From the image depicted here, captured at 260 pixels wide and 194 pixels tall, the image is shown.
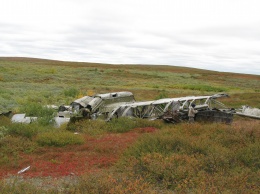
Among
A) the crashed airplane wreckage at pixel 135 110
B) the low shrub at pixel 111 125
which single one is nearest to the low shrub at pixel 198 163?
the low shrub at pixel 111 125

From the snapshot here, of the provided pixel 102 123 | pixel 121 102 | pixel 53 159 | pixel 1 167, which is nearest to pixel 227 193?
pixel 53 159

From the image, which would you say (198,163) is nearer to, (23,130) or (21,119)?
(23,130)

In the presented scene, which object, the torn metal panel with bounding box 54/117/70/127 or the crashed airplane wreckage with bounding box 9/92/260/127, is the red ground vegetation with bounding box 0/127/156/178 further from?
the crashed airplane wreckage with bounding box 9/92/260/127

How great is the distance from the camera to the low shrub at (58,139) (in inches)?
434

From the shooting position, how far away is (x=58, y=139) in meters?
11.1

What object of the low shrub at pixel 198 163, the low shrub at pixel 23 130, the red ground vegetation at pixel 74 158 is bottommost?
the red ground vegetation at pixel 74 158

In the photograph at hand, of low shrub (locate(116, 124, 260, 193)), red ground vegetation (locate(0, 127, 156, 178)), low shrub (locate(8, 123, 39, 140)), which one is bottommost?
red ground vegetation (locate(0, 127, 156, 178))

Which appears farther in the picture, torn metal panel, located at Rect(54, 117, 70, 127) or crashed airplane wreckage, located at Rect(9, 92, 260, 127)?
crashed airplane wreckage, located at Rect(9, 92, 260, 127)

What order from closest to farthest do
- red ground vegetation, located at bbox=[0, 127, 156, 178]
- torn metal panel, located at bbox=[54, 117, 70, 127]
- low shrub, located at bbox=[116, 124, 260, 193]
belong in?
low shrub, located at bbox=[116, 124, 260, 193]
red ground vegetation, located at bbox=[0, 127, 156, 178]
torn metal panel, located at bbox=[54, 117, 70, 127]

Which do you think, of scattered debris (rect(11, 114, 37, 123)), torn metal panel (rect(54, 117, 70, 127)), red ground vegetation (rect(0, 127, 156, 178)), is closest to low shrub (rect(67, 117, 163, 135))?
torn metal panel (rect(54, 117, 70, 127))

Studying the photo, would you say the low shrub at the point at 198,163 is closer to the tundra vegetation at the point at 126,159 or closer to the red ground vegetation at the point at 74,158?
the tundra vegetation at the point at 126,159

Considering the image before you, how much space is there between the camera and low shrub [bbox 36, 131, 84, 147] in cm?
1102

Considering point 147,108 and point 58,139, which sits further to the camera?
point 147,108

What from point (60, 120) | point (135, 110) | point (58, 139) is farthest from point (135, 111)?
point (58, 139)
